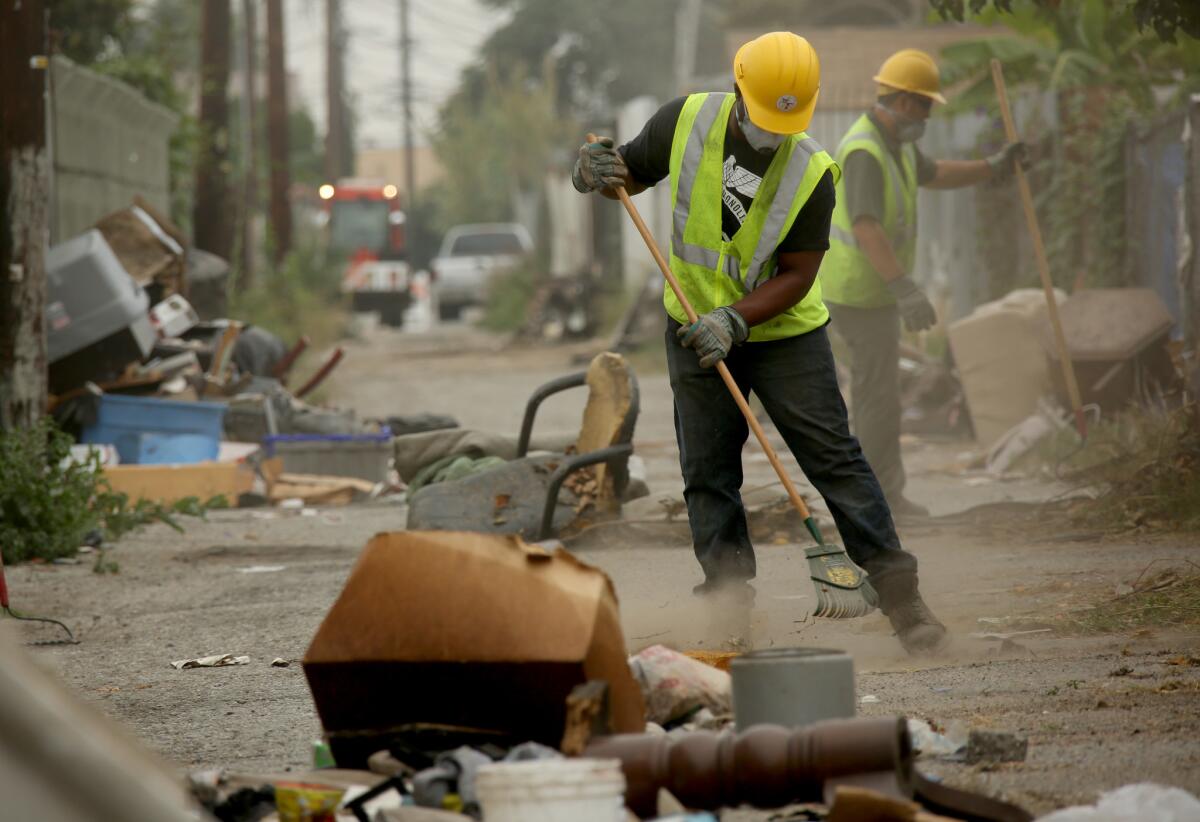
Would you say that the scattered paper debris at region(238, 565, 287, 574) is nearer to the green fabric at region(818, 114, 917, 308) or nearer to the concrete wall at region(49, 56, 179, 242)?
the green fabric at region(818, 114, 917, 308)

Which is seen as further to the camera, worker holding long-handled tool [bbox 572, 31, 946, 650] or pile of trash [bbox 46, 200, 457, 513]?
pile of trash [bbox 46, 200, 457, 513]

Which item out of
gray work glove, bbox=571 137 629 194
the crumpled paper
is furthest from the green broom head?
the crumpled paper

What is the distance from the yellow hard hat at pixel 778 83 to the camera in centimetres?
488

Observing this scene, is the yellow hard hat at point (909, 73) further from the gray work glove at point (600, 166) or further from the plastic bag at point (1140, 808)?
the plastic bag at point (1140, 808)

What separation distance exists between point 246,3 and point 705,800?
32558 mm

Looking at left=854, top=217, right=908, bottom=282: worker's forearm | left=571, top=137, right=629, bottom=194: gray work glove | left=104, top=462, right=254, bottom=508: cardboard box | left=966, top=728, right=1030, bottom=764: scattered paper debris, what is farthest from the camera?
left=104, top=462, right=254, bottom=508: cardboard box

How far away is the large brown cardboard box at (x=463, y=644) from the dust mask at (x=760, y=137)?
176 cm

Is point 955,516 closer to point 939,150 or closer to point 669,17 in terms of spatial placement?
point 939,150

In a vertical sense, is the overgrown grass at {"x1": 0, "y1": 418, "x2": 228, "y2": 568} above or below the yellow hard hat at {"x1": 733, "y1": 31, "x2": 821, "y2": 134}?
below

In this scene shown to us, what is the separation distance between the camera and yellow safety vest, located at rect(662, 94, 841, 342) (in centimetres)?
497

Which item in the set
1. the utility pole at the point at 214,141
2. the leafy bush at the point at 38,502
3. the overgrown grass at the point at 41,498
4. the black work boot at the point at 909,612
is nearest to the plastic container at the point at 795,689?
the black work boot at the point at 909,612

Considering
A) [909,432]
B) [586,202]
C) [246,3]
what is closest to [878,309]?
[909,432]

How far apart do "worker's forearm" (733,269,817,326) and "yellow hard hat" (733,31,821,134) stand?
42cm

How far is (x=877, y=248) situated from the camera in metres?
7.64
